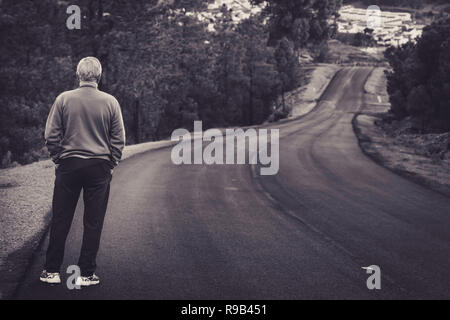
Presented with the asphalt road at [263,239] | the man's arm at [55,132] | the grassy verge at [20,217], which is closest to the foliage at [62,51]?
the grassy verge at [20,217]

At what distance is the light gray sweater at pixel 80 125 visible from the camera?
5.40 m

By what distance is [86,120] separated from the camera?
5.44 meters

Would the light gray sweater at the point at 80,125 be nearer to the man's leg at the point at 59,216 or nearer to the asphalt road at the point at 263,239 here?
the man's leg at the point at 59,216

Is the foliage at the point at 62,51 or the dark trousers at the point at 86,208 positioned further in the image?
the foliage at the point at 62,51

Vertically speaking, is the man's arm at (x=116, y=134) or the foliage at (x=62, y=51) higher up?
the foliage at (x=62, y=51)

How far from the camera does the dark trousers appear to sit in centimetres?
547

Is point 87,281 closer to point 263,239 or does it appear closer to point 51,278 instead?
point 51,278

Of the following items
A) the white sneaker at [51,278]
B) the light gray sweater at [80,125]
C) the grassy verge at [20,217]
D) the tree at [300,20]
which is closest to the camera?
the light gray sweater at [80,125]

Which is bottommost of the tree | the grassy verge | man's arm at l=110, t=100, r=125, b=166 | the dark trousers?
the grassy verge

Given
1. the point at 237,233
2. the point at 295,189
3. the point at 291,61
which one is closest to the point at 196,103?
the point at 291,61

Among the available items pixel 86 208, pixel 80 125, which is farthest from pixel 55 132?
pixel 86 208

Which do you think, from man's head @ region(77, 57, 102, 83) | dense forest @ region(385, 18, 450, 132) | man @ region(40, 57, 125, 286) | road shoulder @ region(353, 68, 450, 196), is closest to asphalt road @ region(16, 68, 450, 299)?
man @ region(40, 57, 125, 286)

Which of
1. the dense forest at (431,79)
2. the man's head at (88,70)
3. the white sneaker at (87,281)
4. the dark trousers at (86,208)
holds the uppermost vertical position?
the dense forest at (431,79)

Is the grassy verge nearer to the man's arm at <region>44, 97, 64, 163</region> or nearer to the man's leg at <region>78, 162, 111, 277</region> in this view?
the man's leg at <region>78, 162, 111, 277</region>
